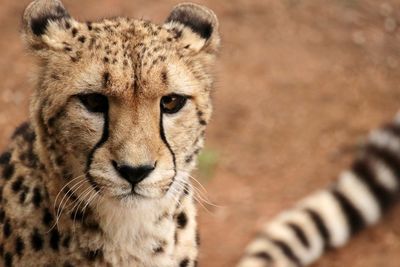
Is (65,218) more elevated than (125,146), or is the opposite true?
(125,146)

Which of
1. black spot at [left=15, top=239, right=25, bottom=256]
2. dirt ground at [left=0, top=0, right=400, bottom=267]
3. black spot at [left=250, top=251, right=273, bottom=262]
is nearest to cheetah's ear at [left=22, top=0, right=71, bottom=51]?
black spot at [left=15, top=239, right=25, bottom=256]

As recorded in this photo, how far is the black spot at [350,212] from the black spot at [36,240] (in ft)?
4.66

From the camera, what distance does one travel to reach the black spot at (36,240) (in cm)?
204

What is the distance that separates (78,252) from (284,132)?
71.6 inches

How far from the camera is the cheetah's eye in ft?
6.01

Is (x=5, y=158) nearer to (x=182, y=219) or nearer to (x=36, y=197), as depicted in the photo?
(x=36, y=197)

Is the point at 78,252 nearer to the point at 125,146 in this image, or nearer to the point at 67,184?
the point at 67,184

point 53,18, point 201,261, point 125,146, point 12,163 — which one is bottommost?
point 201,261

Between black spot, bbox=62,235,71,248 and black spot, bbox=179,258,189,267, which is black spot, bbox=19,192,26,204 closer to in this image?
black spot, bbox=62,235,71,248

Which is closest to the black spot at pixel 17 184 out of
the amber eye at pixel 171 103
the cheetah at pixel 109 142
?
the cheetah at pixel 109 142

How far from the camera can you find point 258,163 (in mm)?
3564

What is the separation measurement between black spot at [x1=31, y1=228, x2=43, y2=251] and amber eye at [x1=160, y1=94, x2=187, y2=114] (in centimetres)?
47

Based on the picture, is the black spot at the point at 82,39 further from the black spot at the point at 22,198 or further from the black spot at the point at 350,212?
the black spot at the point at 350,212

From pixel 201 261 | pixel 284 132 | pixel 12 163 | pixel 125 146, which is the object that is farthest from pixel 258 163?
pixel 125 146
